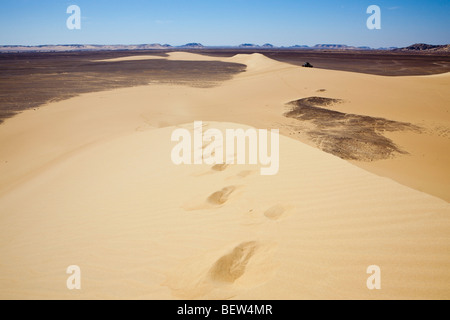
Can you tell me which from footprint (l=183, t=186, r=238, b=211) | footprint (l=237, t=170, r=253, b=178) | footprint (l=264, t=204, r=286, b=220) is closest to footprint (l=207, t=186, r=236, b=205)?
footprint (l=183, t=186, r=238, b=211)

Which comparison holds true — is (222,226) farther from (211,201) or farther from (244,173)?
(244,173)

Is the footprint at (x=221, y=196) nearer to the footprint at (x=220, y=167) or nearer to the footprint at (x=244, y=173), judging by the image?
the footprint at (x=244, y=173)

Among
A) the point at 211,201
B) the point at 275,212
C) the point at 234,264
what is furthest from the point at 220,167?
the point at 234,264

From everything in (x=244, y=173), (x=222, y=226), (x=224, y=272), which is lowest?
(x=224, y=272)

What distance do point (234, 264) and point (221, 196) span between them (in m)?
1.31

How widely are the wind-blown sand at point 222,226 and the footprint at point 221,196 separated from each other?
2cm

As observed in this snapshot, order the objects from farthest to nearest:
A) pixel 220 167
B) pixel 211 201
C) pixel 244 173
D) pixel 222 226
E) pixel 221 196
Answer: pixel 220 167 < pixel 244 173 < pixel 221 196 < pixel 211 201 < pixel 222 226

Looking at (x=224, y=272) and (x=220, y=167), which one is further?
(x=220, y=167)

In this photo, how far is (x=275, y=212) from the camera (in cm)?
279

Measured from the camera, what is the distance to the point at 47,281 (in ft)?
7.70

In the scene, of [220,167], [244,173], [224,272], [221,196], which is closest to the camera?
[224,272]
